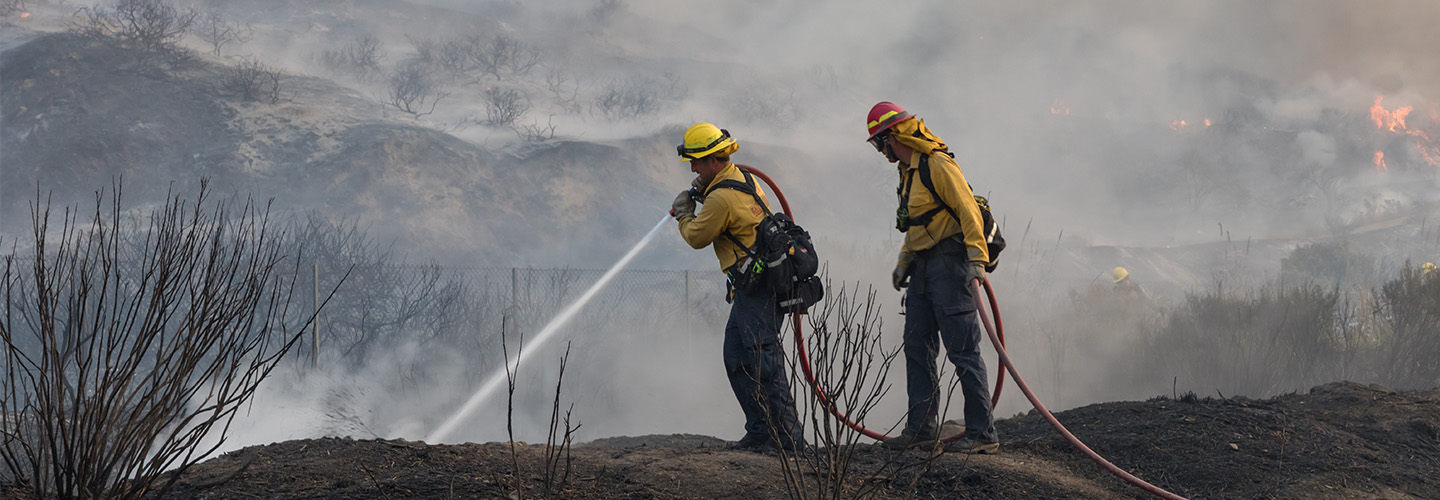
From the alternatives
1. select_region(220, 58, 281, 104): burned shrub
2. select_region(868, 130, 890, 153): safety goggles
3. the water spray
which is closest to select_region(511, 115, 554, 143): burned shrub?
select_region(220, 58, 281, 104): burned shrub

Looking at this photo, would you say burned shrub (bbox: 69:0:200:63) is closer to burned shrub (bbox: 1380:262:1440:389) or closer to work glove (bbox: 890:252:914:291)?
work glove (bbox: 890:252:914:291)

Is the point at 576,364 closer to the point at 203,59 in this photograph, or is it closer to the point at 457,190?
the point at 457,190

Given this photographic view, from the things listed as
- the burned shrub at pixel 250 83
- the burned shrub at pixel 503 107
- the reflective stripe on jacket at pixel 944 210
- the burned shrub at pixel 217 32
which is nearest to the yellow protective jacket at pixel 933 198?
the reflective stripe on jacket at pixel 944 210

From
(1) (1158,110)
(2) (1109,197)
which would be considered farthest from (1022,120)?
(1) (1158,110)

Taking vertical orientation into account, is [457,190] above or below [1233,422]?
above

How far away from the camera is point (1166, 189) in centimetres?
4281

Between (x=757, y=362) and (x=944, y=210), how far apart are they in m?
1.13

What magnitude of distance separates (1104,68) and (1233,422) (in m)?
45.6

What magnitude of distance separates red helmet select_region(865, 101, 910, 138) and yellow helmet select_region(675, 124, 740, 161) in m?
0.68

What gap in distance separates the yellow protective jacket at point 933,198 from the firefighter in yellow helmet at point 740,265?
29.0 inches

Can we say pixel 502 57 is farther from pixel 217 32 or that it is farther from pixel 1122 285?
pixel 1122 285

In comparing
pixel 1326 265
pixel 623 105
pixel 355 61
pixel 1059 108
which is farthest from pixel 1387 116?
pixel 355 61

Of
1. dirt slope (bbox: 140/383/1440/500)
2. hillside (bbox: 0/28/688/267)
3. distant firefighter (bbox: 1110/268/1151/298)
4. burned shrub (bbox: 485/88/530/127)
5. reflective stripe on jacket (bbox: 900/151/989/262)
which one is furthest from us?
burned shrub (bbox: 485/88/530/127)

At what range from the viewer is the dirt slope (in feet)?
11.0
